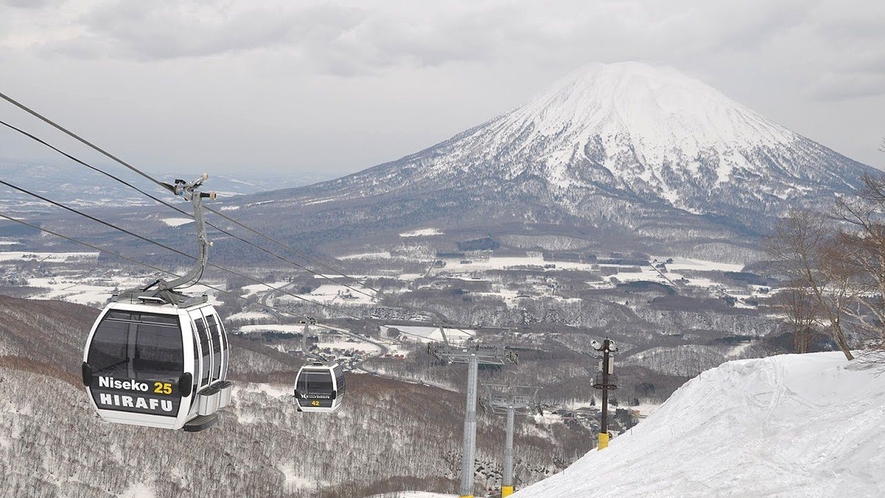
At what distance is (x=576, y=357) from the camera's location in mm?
175000

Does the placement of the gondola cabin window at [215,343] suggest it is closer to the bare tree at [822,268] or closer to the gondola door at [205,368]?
the gondola door at [205,368]

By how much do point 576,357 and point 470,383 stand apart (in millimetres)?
145284

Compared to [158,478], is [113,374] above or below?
above

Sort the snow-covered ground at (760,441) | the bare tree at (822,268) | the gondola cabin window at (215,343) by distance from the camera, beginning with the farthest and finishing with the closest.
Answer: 1. the bare tree at (822,268)
2. the snow-covered ground at (760,441)
3. the gondola cabin window at (215,343)

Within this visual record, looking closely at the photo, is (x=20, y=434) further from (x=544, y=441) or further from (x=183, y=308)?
(x=183, y=308)

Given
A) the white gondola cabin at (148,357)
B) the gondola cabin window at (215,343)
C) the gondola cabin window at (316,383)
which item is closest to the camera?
the white gondola cabin at (148,357)

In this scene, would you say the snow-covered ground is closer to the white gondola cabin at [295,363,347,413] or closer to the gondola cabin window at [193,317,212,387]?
the white gondola cabin at [295,363,347,413]

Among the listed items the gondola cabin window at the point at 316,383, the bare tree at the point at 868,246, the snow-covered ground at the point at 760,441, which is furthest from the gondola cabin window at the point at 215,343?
the bare tree at the point at 868,246

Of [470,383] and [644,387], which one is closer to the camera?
[470,383]

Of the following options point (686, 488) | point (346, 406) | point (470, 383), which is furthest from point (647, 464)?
point (346, 406)

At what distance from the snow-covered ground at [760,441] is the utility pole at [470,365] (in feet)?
6.96

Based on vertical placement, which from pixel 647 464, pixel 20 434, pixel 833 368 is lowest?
pixel 20 434

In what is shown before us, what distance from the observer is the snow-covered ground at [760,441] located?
18812mm

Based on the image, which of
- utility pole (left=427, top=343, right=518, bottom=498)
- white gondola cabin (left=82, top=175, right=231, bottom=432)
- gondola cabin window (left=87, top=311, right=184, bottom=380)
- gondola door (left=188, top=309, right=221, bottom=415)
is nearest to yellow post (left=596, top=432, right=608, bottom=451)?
utility pole (left=427, top=343, right=518, bottom=498)
